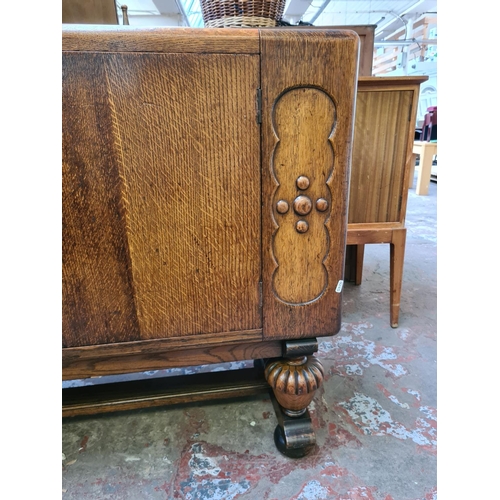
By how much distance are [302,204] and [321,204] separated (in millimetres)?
38

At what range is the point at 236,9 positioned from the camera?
2.74ft

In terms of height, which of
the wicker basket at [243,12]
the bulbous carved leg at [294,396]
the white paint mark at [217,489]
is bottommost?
the white paint mark at [217,489]

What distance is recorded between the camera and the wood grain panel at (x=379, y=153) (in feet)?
4.27

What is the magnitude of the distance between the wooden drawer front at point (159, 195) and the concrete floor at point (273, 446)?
1.32ft

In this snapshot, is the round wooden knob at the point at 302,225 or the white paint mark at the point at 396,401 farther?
the white paint mark at the point at 396,401

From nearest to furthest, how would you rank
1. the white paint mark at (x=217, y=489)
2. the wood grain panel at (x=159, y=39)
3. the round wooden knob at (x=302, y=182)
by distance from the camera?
the wood grain panel at (x=159, y=39)
the round wooden knob at (x=302, y=182)
the white paint mark at (x=217, y=489)

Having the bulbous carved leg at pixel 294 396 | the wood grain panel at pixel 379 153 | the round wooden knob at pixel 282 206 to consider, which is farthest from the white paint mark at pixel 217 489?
the wood grain panel at pixel 379 153

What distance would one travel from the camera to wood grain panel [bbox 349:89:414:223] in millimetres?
1303

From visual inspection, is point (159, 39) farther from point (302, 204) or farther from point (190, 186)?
point (302, 204)

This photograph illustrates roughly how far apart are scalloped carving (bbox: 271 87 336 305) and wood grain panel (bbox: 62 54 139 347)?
286 millimetres

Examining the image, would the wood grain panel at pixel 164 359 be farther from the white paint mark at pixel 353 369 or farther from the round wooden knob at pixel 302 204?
the white paint mark at pixel 353 369

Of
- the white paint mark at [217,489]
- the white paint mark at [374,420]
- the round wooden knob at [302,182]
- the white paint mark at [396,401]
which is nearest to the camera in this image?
the round wooden knob at [302,182]

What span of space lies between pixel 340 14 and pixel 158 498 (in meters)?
9.10
